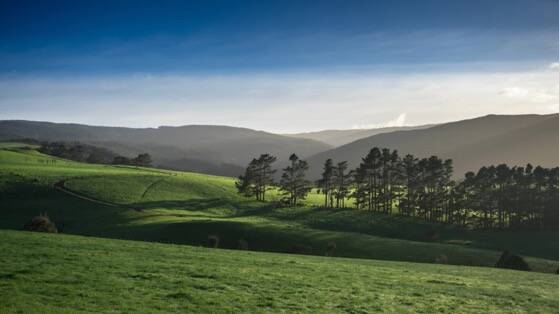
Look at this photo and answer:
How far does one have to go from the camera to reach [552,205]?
97250 mm

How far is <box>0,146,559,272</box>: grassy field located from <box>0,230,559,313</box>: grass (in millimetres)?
26647

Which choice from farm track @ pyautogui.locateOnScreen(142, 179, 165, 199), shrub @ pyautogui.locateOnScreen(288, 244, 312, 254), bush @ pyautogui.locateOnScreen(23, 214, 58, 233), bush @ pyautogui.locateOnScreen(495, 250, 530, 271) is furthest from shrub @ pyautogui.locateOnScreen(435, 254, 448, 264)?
farm track @ pyautogui.locateOnScreen(142, 179, 165, 199)

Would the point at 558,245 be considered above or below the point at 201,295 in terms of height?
below

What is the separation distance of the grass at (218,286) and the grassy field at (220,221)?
2665cm

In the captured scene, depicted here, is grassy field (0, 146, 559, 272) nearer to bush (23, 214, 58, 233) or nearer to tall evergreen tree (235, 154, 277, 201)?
tall evergreen tree (235, 154, 277, 201)

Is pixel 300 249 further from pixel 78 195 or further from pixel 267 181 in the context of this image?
pixel 267 181

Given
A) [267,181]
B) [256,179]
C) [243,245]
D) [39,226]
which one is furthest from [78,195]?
[243,245]

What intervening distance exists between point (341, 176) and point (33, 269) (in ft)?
327

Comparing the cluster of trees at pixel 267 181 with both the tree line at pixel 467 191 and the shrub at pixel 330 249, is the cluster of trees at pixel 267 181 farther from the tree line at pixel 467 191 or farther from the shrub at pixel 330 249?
the shrub at pixel 330 249

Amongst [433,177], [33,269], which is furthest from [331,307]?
[433,177]

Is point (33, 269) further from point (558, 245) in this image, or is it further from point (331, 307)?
point (558, 245)

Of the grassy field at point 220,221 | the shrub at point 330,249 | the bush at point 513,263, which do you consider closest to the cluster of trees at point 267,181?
the grassy field at point 220,221

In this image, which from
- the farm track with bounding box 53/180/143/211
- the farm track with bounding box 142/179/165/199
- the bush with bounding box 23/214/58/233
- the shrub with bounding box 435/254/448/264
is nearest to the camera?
the bush with bounding box 23/214/58/233

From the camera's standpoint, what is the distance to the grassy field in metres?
63.4
